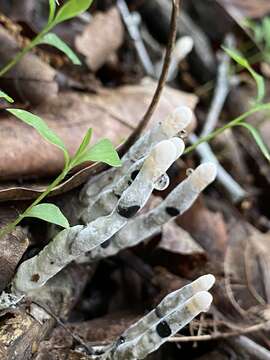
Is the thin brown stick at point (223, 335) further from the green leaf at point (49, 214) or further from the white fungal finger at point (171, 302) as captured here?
the green leaf at point (49, 214)

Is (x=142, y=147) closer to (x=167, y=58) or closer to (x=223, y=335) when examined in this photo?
(x=167, y=58)

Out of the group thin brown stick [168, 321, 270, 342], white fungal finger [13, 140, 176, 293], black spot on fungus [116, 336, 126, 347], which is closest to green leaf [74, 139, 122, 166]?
white fungal finger [13, 140, 176, 293]

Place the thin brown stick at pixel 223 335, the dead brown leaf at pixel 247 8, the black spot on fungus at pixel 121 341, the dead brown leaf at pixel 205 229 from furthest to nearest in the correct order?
the dead brown leaf at pixel 247 8 < the dead brown leaf at pixel 205 229 < the thin brown stick at pixel 223 335 < the black spot on fungus at pixel 121 341

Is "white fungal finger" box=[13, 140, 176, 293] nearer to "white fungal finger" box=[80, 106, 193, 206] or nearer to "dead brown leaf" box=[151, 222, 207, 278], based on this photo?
"white fungal finger" box=[80, 106, 193, 206]

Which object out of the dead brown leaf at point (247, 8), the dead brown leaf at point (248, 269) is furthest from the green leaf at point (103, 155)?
the dead brown leaf at point (247, 8)

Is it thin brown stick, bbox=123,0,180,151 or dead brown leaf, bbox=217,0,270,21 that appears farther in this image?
dead brown leaf, bbox=217,0,270,21

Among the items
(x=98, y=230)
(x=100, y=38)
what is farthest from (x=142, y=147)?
(x=100, y=38)

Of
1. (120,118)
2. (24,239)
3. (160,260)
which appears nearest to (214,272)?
(160,260)

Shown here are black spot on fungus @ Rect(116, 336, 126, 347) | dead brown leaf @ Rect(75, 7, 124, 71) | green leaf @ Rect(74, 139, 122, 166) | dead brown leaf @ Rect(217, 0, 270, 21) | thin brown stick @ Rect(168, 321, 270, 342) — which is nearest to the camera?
green leaf @ Rect(74, 139, 122, 166)
